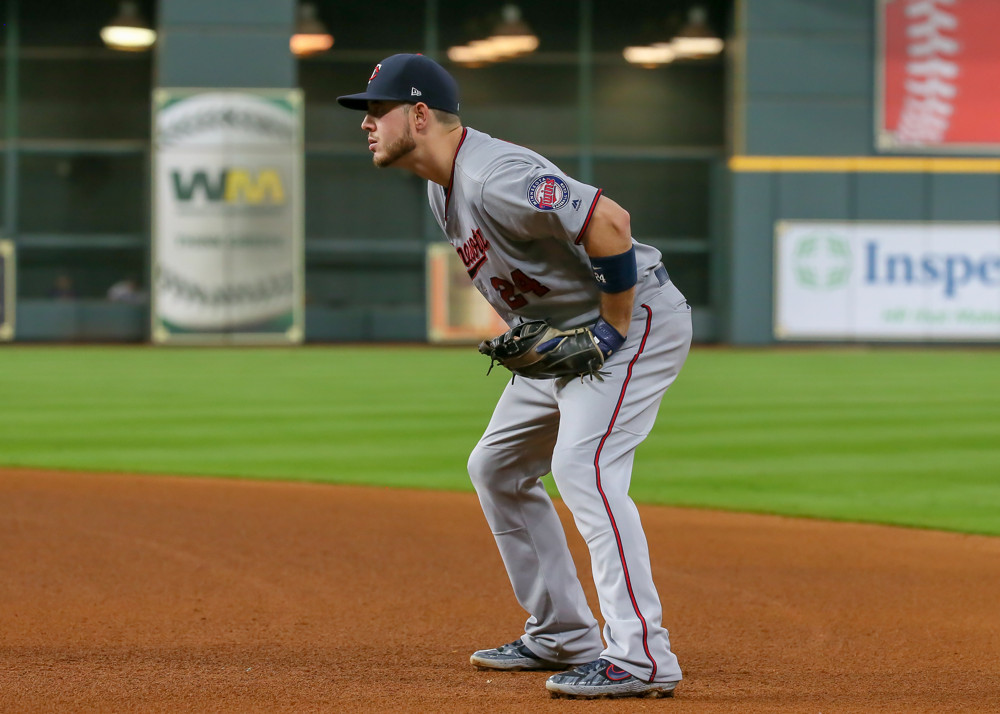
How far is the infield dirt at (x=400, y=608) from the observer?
3.85 meters

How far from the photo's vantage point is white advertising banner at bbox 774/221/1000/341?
88.4 feet

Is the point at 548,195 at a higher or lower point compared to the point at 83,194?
lower

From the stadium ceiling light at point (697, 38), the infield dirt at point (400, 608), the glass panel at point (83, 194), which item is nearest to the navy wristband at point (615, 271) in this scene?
the infield dirt at point (400, 608)

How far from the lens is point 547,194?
3.52 m

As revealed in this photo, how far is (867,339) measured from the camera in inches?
1062

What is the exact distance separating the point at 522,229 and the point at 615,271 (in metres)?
0.28

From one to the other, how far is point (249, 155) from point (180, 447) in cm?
1666

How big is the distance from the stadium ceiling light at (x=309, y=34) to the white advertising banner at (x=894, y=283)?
1076 cm

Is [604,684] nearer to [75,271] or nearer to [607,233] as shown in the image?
[607,233]

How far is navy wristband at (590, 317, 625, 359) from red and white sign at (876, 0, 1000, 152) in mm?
25028

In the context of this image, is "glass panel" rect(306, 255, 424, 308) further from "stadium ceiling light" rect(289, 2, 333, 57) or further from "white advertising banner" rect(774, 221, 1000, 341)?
"white advertising banner" rect(774, 221, 1000, 341)

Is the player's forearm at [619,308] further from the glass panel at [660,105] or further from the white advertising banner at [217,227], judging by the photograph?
the glass panel at [660,105]

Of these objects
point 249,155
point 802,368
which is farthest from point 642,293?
point 249,155

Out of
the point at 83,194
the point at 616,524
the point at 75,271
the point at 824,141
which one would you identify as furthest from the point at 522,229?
the point at 83,194
